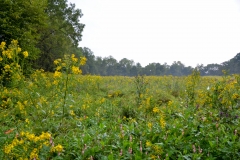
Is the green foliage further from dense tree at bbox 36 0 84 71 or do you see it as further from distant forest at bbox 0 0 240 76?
dense tree at bbox 36 0 84 71

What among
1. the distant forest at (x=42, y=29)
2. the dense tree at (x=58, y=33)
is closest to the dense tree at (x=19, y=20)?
the distant forest at (x=42, y=29)

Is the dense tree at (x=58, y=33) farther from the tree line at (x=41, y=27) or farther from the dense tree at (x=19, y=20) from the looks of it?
the dense tree at (x=19, y=20)

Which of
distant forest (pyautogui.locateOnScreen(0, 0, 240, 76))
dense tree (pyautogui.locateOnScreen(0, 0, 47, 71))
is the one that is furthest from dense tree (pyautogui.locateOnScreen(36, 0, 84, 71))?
dense tree (pyautogui.locateOnScreen(0, 0, 47, 71))

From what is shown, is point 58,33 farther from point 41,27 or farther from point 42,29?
point 41,27

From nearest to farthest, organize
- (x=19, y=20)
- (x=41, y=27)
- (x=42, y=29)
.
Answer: (x=19, y=20)
(x=41, y=27)
(x=42, y=29)

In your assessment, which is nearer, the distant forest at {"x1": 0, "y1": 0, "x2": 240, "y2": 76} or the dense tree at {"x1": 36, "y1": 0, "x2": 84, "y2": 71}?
the distant forest at {"x1": 0, "y1": 0, "x2": 240, "y2": 76}

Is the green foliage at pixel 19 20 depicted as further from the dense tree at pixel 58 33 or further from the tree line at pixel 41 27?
the dense tree at pixel 58 33

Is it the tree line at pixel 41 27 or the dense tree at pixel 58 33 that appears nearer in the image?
the tree line at pixel 41 27

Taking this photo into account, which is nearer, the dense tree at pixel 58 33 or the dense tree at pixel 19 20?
the dense tree at pixel 19 20

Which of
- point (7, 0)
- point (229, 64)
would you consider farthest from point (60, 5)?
point (229, 64)

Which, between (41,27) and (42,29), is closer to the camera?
(41,27)

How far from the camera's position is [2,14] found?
7574 millimetres

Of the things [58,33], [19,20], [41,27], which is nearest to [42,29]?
[58,33]

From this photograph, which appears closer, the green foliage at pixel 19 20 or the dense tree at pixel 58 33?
the green foliage at pixel 19 20
